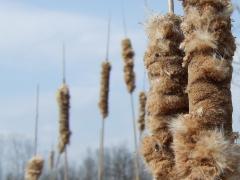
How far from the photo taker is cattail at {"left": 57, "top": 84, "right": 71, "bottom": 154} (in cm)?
784

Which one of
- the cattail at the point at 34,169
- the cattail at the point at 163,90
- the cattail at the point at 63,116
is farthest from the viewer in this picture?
the cattail at the point at 63,116

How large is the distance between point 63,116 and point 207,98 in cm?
609

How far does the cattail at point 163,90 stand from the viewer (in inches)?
96.7

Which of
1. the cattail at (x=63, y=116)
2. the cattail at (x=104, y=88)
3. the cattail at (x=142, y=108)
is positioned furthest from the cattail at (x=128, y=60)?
the cattail at (x=63, y=116)

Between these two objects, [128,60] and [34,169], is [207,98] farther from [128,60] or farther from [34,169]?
[128,60]

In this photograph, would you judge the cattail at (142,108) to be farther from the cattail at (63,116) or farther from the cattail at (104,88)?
the cattail at (63,116)

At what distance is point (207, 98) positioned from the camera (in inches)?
82.7

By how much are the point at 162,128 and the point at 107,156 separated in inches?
2679

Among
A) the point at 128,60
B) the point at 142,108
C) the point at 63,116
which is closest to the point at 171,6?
the point at 63,116

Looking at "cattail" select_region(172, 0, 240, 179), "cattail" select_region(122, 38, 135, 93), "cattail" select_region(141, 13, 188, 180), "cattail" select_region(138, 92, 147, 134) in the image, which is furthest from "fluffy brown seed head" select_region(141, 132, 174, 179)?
"cattail" select_region(138, 92, 147, 134)

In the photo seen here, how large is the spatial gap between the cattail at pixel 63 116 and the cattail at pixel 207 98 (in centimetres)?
568

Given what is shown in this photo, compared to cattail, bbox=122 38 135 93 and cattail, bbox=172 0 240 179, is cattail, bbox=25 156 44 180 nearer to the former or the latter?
cattail, bbox=122 38 135 93

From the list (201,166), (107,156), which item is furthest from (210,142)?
(107,156)

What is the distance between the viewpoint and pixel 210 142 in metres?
2.04
